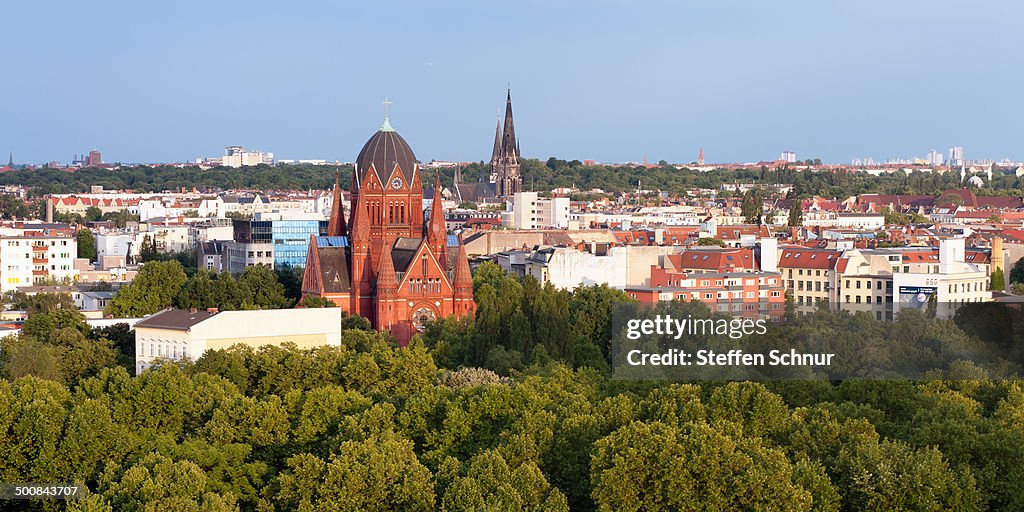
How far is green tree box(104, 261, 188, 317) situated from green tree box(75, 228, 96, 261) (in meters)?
41.7

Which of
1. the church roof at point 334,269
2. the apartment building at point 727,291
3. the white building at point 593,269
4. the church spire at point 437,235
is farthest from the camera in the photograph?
the white building at point 593,269

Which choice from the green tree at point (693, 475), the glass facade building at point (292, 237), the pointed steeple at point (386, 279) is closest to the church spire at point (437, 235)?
the pointed steeple at point (386, 279)

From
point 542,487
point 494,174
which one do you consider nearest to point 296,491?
point 542,487

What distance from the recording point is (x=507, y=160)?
590ft

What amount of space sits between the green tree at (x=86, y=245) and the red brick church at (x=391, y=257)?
149 feet

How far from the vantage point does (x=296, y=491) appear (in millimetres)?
34656

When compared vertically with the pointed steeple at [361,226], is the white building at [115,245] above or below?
below

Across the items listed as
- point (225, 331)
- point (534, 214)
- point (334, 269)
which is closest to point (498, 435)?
point (225, 331)

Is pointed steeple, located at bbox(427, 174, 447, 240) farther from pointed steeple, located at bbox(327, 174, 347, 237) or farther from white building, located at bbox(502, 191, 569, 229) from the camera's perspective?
white building, located at bbox(502, 191, 569, 229)

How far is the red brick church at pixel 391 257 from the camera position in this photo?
2421 inches

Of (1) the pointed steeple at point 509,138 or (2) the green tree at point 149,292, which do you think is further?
(1) the pointed steeple at point 509,138

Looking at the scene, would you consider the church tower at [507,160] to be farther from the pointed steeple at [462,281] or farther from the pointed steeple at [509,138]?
the pointed steeple at [462,281]

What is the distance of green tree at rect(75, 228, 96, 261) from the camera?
354 ft

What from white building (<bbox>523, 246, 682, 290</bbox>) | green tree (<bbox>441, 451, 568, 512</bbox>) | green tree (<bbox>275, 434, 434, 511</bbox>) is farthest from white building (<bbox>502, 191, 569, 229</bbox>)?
green tree (<bbox>441, 451, 568, 512</bbox>)
